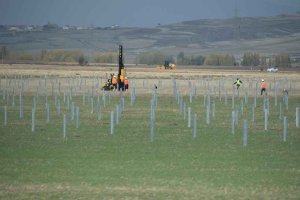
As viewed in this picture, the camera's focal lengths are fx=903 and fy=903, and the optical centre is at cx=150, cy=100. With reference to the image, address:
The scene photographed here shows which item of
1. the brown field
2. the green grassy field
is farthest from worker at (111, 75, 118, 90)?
the green grassy field

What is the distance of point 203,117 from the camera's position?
3316cm

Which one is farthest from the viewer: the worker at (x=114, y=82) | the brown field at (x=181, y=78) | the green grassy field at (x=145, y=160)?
the brown field at (x=181, y=78)

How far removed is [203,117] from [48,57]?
408ft

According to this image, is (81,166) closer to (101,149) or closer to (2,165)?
(2,165)

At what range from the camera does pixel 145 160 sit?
65.6 feet

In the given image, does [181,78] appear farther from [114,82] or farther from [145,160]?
[145,160]

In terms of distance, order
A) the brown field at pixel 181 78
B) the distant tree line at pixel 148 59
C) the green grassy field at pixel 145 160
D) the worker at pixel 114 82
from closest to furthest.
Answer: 1. the green grassy field at pixel 145 160
2. the worker at pixel 114 82
3. the brown field at pixel 181 78
4. the distant tree line at pixel 148 59

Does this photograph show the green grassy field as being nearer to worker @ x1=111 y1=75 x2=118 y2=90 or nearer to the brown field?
worker @ x1=111 y1=75 x2=118 y2=90

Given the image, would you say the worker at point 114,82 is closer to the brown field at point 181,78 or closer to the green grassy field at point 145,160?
the brown field at point 181,78

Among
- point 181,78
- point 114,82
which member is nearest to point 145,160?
point 114,82

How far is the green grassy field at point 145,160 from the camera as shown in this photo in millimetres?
15938

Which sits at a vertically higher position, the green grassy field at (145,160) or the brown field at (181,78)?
the brown field at (181,78)

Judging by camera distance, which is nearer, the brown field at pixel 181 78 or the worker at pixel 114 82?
the worker at pixel 114 82

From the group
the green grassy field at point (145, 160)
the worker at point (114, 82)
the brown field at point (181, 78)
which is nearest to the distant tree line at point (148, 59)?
the brown field at point (181, 78)
